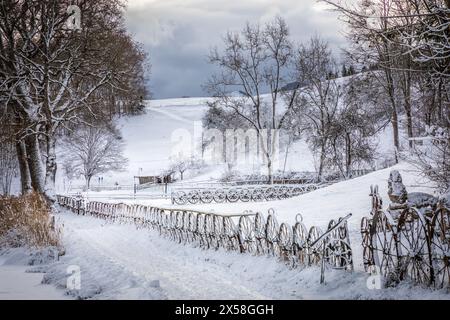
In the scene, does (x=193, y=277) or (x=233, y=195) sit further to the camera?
(x=233, y=195)

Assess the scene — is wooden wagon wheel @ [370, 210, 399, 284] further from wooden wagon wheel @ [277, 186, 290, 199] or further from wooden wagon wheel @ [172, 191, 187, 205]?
wooden wagon wheel @ [277, 186, 290, 199]

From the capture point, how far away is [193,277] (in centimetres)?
889

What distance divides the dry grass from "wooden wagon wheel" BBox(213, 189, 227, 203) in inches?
726

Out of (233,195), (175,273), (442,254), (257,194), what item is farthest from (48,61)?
(257,194)

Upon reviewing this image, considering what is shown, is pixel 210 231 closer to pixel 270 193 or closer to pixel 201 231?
pixel 201 231

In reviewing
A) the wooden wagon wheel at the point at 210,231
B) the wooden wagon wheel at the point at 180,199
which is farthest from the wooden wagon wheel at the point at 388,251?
the wooden wagon wheel at the point at 180,199

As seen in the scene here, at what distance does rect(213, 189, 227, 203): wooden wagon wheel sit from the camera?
31600 mm

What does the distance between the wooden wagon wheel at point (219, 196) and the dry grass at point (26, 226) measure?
60.5 ft

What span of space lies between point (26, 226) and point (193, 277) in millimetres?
5225

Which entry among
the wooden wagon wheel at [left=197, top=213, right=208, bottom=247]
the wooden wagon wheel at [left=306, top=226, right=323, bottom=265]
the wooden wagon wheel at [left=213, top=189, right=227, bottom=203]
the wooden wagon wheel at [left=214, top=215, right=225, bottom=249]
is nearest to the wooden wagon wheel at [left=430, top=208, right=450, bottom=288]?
the wooden wagon wheel at [left=306, top=226, right=323, bottom=265]

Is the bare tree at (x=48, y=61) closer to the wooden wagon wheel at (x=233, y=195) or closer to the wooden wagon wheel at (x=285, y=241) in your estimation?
the wooden wagon wheel at (x=233, y=195)
